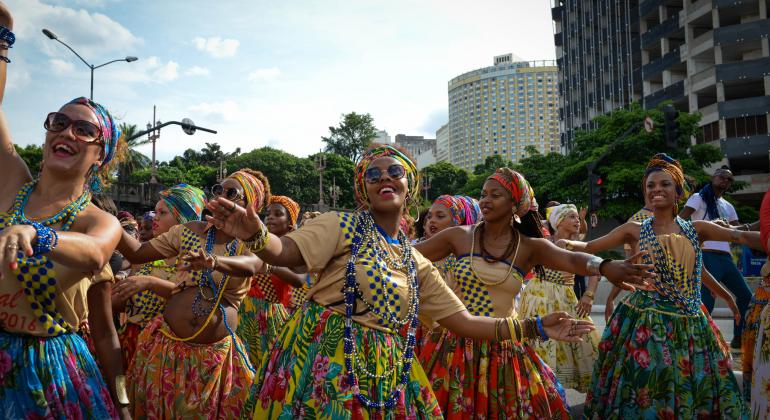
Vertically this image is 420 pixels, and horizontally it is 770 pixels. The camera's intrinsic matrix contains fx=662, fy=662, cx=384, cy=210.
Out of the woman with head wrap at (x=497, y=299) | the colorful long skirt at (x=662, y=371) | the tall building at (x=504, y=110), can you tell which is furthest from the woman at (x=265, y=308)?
the tall building at (x=504, y=110)

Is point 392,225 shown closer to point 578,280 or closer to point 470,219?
point 470,219

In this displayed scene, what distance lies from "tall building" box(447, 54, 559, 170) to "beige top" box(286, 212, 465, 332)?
156 m

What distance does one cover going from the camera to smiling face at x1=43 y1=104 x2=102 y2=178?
9.91ft

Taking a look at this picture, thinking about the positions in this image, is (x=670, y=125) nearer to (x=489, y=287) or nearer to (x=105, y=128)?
(x=489, y=287)

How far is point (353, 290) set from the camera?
333 cm

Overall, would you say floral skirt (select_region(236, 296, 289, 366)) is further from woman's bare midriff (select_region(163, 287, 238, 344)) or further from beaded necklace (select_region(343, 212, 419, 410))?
beaded necklace (select_region(343, 212, 419, 410))

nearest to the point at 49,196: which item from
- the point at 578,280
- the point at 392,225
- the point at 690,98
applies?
the point at 392,225

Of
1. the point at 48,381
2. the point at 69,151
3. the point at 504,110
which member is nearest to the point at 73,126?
the point at 69,151

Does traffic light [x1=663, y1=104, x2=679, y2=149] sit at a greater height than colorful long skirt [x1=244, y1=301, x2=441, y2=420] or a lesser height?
greater

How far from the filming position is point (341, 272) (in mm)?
3375

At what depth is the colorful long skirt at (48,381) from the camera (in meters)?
2.73

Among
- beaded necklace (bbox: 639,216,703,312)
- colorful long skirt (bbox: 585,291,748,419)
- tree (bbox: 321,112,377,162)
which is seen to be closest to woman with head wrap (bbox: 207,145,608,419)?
colorful long skirt (bbox: 585,291,748,419)

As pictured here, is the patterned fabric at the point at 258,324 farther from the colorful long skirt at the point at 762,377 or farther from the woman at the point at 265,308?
the colorful long skirt at the point at 762,377

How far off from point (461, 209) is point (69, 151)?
4.76m
